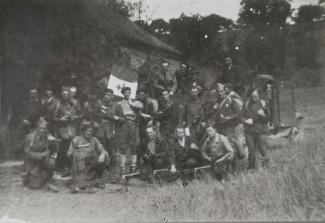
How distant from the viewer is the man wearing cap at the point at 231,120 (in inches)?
214

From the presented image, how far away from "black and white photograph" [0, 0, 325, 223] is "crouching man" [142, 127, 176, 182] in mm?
13

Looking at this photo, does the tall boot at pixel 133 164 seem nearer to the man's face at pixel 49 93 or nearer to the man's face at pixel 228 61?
the man's face at pixel 49 93

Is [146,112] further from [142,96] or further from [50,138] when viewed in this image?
[50,138]

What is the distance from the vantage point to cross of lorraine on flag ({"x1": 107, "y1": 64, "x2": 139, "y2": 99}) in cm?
585

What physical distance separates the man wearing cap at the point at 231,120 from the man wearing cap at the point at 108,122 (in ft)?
4.64

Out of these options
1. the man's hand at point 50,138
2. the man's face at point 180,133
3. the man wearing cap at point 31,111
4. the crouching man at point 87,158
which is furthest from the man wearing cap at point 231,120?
the man wearing cap at point 31,111

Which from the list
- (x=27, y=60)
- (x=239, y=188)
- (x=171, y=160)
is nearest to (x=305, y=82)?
(x=239, y=188)

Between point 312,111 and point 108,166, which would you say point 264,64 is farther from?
point 108,166

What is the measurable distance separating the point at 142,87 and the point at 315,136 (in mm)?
2379

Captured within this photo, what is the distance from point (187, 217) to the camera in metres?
4.49

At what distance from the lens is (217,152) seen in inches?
212

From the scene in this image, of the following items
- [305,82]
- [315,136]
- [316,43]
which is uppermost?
[316,43]

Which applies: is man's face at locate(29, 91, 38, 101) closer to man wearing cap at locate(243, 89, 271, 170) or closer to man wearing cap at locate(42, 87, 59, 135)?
man wearing cap at locate(42, 87, 59, 135)

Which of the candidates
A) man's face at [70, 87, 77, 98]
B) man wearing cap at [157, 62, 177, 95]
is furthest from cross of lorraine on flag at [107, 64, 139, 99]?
man's face at [70, 87, 77, 98]
